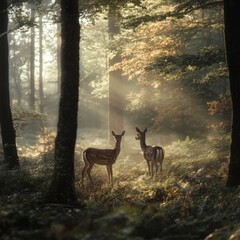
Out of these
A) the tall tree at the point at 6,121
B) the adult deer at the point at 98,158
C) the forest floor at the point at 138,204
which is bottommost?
the forest floor at the point at 138,204

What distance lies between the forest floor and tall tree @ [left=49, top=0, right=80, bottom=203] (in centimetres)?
56

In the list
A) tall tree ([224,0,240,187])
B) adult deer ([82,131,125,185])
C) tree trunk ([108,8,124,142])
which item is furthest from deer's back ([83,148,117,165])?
tree trunk ([108,8,124,142])

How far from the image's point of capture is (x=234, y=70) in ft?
38.2

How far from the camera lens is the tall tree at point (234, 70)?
1153cm

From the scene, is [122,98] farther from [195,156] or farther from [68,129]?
[68,129]

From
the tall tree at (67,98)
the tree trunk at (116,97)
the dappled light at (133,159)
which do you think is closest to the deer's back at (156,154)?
the dappled light at (133,159)

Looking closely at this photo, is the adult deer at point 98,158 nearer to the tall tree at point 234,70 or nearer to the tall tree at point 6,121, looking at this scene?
the tall tree at point 6,121

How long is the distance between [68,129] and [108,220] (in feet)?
13.9

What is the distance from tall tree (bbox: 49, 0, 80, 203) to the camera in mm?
9734

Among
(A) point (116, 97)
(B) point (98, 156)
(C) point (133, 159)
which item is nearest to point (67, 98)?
(B) point (98, 156)

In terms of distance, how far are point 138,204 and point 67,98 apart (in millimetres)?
3401

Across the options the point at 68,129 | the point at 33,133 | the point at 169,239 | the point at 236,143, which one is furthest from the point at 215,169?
the point at 33,133

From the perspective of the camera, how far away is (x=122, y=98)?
946 inches

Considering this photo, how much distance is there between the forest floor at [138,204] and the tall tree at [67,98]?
0.56m
